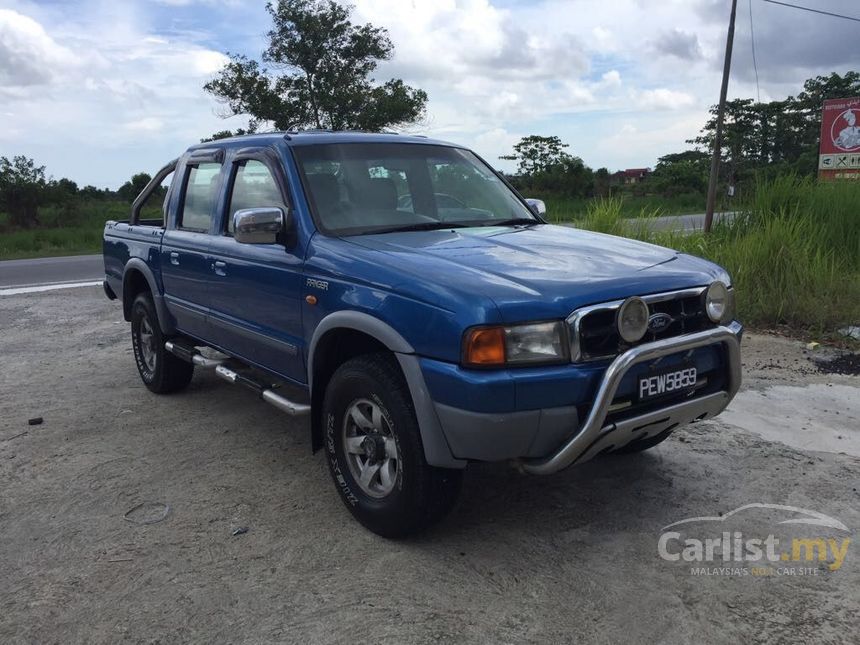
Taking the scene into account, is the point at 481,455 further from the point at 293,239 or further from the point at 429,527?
the point at 293,239

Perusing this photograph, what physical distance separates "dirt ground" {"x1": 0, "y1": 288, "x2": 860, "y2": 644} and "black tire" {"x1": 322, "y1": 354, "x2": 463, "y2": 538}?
150mm

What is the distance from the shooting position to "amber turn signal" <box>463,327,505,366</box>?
285cm

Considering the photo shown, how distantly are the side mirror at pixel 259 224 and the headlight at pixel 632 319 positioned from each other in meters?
1.74

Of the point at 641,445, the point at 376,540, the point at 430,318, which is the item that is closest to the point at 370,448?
the point at 376,540

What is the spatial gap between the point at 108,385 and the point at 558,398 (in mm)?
4469

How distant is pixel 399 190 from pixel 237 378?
146 centimetres

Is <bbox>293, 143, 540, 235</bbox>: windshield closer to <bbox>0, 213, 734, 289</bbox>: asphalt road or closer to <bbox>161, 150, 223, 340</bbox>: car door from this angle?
<bbox>161, 150, 223, 340</bbox>: car door

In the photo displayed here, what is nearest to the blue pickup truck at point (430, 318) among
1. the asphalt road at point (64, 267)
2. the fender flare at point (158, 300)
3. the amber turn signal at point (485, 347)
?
the amber turn signal at point (485, 347)

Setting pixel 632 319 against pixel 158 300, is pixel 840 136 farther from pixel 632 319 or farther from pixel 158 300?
pixel 632 319

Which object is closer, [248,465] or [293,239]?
[293,239]

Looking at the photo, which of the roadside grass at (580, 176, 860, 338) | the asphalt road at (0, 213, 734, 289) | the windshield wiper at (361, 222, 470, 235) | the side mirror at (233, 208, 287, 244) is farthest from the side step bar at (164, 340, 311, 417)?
the asphalt road at (0, 213, 734, 289)

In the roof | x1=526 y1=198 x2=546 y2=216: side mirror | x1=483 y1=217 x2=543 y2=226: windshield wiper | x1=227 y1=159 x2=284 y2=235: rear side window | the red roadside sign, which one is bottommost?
x1=483 y1=217 x2=543 y2=226: windshield wiper

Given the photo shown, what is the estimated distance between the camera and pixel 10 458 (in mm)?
4539

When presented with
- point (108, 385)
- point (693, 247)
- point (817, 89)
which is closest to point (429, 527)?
point (108, 385)
